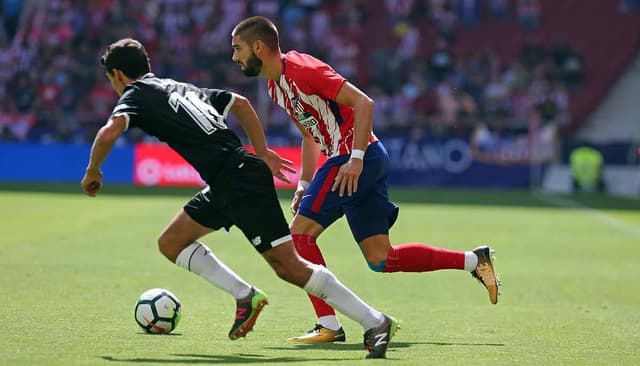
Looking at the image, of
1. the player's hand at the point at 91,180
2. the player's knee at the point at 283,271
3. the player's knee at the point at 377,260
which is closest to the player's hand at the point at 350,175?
the player's knee at the point at 283,271

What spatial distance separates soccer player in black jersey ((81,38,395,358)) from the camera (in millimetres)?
6684

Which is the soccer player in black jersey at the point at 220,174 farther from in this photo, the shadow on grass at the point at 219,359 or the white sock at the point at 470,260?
the white sock at the point at 470,260

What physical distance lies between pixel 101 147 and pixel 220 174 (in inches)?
29.5

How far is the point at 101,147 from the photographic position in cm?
645

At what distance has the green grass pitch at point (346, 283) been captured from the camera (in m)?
6.96

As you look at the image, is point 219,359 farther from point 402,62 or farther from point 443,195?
point 402,62

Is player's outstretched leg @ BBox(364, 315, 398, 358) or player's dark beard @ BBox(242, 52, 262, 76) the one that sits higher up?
player's dark beard @ BBox(242, 52, 262, 76)

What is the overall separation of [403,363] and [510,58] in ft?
91.1

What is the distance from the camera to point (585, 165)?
93.6 feet

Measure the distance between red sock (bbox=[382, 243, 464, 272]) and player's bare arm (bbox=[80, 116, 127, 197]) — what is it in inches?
87.7

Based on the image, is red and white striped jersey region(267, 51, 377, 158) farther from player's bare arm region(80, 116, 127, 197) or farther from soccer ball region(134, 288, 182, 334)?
soccer ball region(134, 288, 182, 334)

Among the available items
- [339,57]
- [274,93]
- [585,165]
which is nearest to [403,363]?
[274,93]

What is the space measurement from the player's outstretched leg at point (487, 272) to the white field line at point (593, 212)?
1064 centimetres

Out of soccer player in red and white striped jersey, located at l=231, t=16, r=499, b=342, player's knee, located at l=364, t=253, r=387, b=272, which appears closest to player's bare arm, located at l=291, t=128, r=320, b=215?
soccer player in red and white striped jersey, located at l=231, t=16, r=499, b=342
